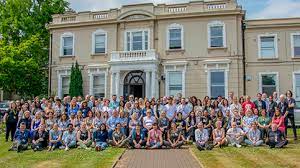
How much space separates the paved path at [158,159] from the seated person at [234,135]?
179cm

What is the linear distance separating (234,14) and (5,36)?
59.3ft


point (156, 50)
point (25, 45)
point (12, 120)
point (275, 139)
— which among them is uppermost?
point (25, 45)

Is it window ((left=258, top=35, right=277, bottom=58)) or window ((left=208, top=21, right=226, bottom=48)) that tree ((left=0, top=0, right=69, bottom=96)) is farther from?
window ((left=258, top=35, right=277, bottom=58))

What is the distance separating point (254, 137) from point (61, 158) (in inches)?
258

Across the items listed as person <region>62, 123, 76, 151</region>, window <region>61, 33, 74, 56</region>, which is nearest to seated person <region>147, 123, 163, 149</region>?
person <region>62, 123, 76, 151</region>

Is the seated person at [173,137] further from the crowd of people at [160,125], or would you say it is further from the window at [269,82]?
the window at [269,82]

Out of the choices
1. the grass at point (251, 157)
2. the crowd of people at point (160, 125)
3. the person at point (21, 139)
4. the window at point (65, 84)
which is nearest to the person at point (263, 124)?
the crowd of people at point (160, 125)

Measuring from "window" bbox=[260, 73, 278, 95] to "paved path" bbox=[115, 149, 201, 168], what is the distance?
13.3m

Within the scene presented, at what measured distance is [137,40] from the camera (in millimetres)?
25328

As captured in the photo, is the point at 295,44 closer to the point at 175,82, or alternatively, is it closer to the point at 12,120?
the point at 175,82

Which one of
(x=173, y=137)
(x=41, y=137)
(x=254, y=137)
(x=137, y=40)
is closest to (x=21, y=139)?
(x=41, y=137)

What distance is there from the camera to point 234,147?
1228 cm

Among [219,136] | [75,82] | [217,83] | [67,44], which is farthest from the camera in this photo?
[67,44]

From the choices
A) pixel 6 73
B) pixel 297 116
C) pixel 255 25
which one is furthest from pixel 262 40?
pixel 6 73
